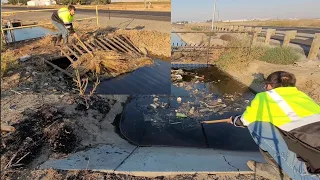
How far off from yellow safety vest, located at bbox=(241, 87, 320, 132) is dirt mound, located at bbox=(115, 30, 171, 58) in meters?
9.41

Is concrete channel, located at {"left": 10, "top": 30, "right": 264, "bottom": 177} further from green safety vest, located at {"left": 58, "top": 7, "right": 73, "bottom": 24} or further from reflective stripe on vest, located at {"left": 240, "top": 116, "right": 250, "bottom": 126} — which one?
green safety vest, located at {"left": 58, "top": 7, "right": 73, "bottom": 24}

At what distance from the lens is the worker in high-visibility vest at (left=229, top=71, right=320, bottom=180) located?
2475 mm

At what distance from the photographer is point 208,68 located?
1084cm

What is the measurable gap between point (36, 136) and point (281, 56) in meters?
8.30

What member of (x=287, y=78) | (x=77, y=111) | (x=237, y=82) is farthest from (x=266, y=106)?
(x=237, y=82)

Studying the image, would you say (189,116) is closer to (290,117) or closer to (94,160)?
(94,160)

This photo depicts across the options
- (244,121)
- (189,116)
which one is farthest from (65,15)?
(244,121)

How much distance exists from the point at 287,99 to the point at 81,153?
285cm

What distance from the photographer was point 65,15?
809cm

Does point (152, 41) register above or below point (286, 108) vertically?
above

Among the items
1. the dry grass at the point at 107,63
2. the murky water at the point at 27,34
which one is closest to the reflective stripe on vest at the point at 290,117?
the dry grass at the point at 107,63

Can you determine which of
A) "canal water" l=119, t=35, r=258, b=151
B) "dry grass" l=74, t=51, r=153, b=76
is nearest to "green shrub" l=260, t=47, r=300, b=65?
"canal water" l=119, t=35, r=258, b=151

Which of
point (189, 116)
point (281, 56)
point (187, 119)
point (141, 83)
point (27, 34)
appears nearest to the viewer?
point (187, 119)

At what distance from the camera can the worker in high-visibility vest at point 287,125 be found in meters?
2.47
